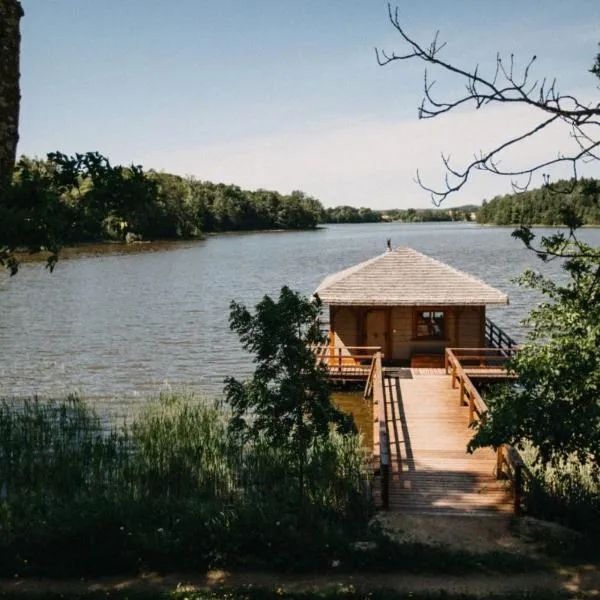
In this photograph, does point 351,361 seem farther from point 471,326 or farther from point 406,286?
point 471,326

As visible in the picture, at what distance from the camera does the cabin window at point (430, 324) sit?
25312 mm

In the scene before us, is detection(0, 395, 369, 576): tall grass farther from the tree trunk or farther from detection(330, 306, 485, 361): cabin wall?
detection(330, 306, 485, 361): cabin wall

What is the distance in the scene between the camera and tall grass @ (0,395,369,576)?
10359mm

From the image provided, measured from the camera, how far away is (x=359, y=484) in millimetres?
12602

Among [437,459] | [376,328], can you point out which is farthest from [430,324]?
[437,459]

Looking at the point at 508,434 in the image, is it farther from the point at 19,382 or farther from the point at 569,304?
the point at 19,382

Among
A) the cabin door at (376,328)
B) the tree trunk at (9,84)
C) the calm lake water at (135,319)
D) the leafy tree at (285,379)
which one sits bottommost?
the calm lake water at (135,319)

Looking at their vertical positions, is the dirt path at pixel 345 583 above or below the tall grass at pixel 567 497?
below

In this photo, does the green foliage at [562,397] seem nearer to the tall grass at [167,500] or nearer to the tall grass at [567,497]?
the tall grass at [567,497]

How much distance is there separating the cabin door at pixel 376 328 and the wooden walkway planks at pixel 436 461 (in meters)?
5.14

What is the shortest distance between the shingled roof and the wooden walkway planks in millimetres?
4771

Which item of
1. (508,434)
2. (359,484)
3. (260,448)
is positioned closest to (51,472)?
(260,448)

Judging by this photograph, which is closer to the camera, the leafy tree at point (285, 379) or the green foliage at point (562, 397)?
the green foliage at point (562, 397)

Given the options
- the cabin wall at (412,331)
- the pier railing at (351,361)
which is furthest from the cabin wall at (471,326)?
the pier railing at (351,361)
